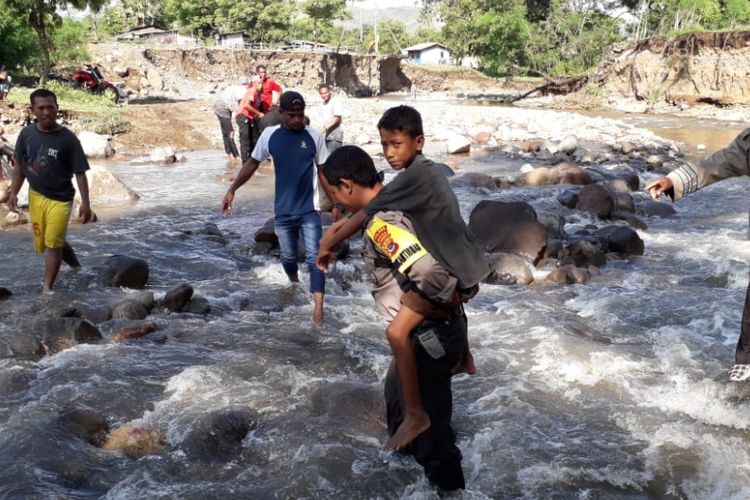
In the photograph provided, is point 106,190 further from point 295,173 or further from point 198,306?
point 295,173

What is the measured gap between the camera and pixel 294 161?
18.7 feet

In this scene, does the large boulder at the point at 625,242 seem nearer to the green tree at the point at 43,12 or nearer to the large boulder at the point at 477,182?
the large boulder at the point at 477,182

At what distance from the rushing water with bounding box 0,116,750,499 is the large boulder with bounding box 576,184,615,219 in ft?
8.15

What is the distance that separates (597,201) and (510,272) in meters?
3.92

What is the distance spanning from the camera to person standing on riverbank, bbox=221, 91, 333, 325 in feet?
18.5

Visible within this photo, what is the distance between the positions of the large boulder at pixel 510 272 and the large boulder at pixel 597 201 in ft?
11.4

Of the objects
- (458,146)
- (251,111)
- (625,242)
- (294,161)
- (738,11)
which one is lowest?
(625,242)

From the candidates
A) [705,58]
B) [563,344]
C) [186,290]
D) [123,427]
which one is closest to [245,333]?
[186,290]

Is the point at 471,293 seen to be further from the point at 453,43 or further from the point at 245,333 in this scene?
the point at 453,43

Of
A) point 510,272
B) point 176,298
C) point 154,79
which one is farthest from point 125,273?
point 154,79

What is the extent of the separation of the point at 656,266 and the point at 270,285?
15.1ft

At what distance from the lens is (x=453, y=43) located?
6059cm

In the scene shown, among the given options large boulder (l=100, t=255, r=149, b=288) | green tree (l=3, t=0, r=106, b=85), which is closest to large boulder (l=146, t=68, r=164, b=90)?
green tree (l=3, t=0, r=106, b=85)

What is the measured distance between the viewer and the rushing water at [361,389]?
3.67 m
